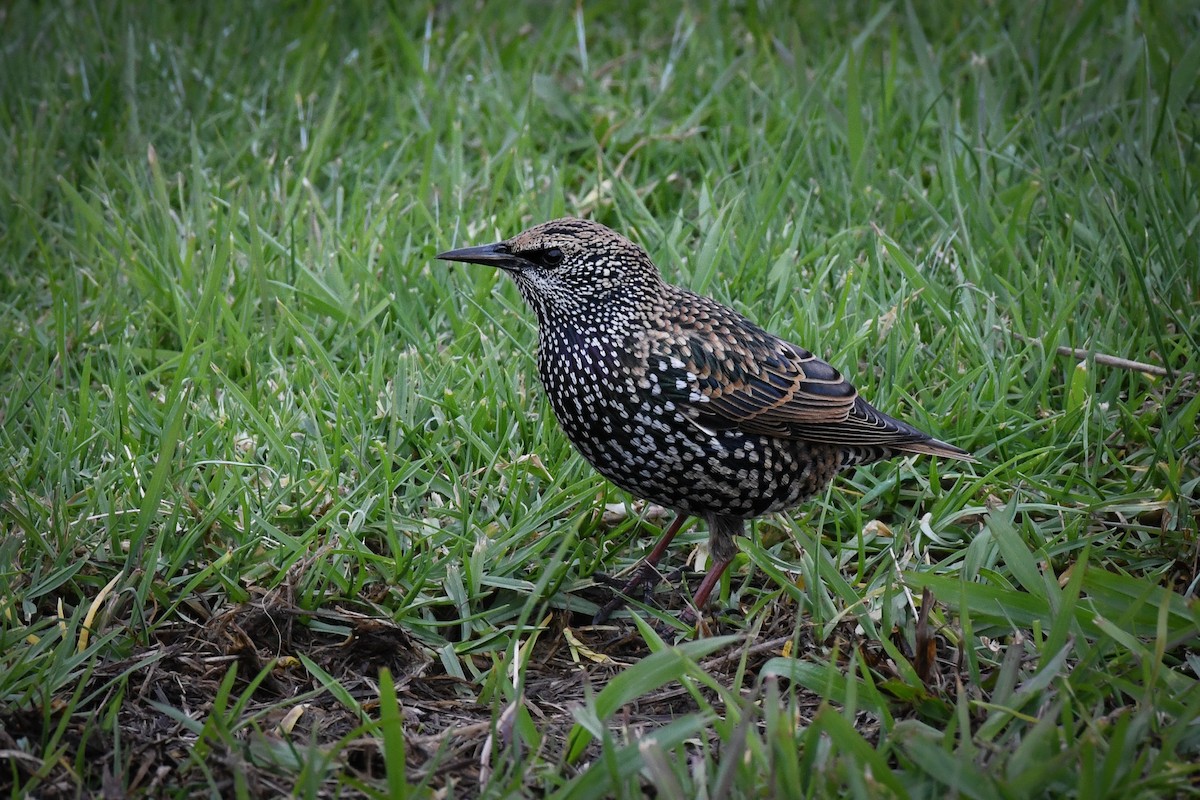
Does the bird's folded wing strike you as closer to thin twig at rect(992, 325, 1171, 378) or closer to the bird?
the bird

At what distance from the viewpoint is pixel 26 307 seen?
4.88m

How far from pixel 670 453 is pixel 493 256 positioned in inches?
33.2

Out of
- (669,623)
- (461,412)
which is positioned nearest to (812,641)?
(669,623)

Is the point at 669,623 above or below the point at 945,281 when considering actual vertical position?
below

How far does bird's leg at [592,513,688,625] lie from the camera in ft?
12.2

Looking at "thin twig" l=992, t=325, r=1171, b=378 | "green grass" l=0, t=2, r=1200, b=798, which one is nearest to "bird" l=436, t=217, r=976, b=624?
"green grass" l=0, t=2, r=1200, b=798

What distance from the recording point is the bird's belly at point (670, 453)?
3.60 m

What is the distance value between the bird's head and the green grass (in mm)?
568

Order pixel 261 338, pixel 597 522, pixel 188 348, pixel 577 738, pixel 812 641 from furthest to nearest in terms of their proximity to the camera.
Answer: pixel 261 338
pixel 188 348
pixel 597 522
pixel 812 641
pixel 577 738

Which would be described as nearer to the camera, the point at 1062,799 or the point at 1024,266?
the point at 1062,799

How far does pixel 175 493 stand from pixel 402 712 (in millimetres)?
1055

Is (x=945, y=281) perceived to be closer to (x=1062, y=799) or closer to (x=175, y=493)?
(x=1062, y=799)

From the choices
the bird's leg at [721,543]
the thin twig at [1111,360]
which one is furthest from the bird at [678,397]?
the thin twig at [1111,360]

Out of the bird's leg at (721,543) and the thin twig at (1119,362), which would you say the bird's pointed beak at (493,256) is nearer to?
the bird's leg at (721,543)
